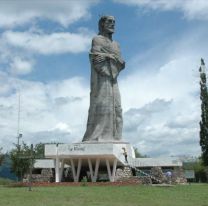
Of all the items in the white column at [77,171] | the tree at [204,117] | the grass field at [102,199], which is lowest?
the grass field at [102,199]

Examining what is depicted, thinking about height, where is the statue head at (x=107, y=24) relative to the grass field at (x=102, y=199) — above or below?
above

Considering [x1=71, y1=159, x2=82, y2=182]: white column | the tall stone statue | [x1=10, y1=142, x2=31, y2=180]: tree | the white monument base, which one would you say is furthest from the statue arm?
[x1=10, y1=142, x2=31, y2=180]: tree

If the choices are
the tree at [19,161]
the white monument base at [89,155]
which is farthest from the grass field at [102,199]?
the tree at [19,161]

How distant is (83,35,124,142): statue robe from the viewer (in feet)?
165

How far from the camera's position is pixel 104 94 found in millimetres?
51031

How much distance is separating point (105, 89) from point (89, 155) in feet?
29.7

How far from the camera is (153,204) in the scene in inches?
752

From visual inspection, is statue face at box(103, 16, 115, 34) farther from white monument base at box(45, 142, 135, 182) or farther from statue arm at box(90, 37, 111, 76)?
white monument base at box(45, 142, 135, 182)

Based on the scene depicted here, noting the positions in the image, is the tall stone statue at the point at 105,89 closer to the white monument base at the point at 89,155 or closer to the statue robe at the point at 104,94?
the statue robe at the point at 104,94

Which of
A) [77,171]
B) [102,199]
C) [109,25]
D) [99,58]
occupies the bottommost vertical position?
[102,199]

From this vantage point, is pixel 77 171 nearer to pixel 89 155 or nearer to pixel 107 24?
pixel 89 155

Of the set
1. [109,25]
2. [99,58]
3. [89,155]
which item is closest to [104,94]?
[99,58]

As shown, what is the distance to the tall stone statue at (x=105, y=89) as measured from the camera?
5038cm

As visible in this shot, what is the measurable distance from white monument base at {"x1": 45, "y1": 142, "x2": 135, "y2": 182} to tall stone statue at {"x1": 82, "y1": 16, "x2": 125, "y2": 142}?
300 centimetres
